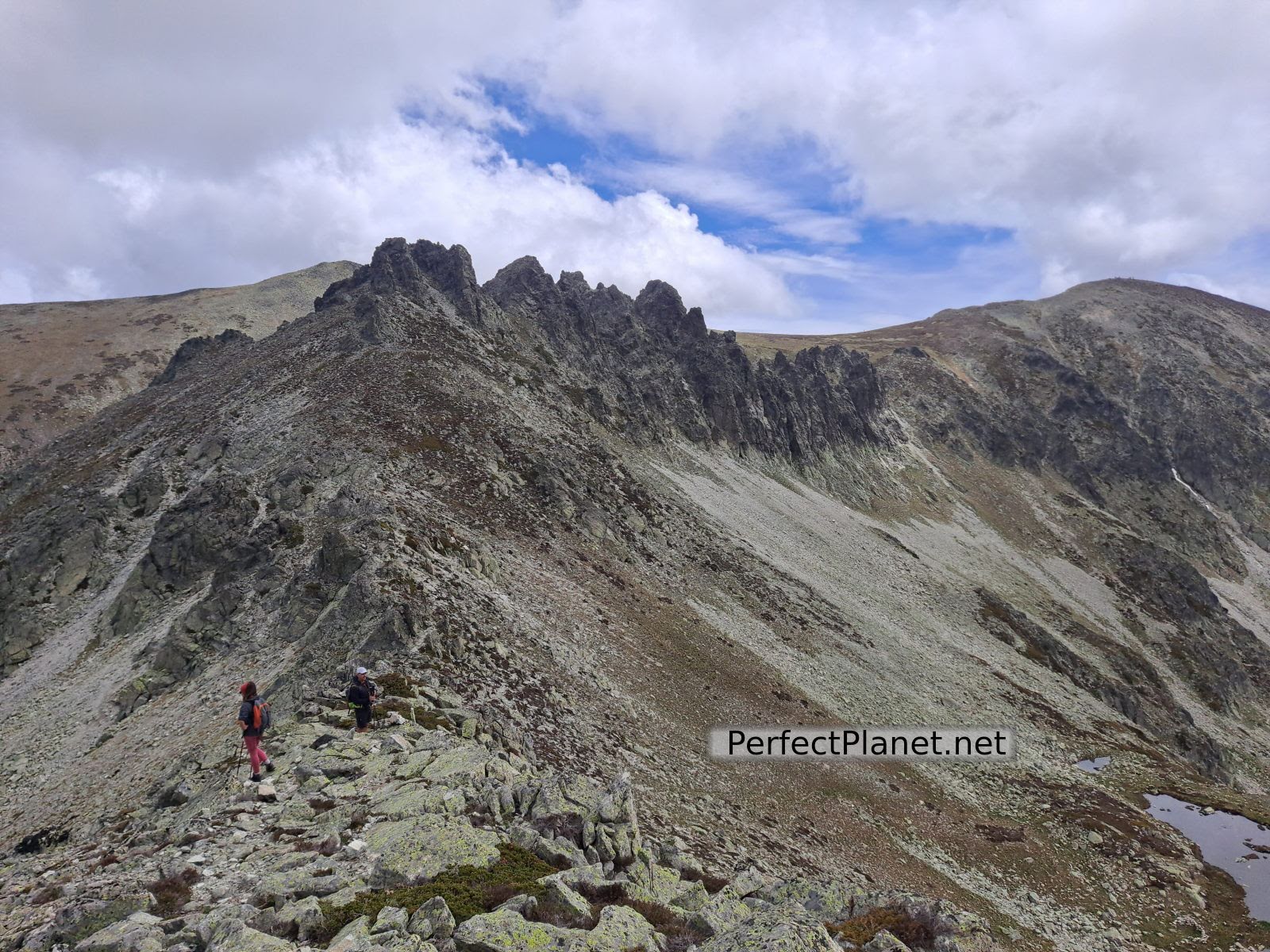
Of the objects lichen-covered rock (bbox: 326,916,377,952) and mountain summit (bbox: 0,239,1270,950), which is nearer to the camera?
lichen-covered rock (bbox: 326,916,377,952)

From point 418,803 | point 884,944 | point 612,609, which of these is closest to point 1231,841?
point 612,609

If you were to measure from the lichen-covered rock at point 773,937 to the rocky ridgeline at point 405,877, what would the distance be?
32mm

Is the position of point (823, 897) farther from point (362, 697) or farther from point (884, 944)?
point (362, 697)

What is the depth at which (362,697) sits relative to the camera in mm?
19812

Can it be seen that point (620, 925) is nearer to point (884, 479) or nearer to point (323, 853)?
point (323, 853)

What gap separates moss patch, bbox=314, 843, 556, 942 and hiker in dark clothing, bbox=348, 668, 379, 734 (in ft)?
28.4

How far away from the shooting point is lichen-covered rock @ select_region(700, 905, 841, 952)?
33.9 ft

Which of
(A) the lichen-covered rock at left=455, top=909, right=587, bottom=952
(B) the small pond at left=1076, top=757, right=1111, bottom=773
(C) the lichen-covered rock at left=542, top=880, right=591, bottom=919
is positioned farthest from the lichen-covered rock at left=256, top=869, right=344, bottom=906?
(B) the small pond at left=1076, top=757, right=1111, bottom=773

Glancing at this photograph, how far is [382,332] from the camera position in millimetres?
64312

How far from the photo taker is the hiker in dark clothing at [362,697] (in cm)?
1973

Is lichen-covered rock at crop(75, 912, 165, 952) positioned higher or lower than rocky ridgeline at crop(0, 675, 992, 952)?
higher

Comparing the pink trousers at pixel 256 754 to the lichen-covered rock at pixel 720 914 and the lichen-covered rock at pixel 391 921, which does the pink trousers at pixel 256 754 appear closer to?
the lichen-covered rock at pixel 391 921

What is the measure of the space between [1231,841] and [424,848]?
165 ft

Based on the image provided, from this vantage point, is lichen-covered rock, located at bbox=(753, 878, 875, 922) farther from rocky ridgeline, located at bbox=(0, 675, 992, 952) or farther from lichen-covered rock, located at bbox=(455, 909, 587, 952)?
lichen-covered rock, located at bbox=(455, 909, 587, 952)
